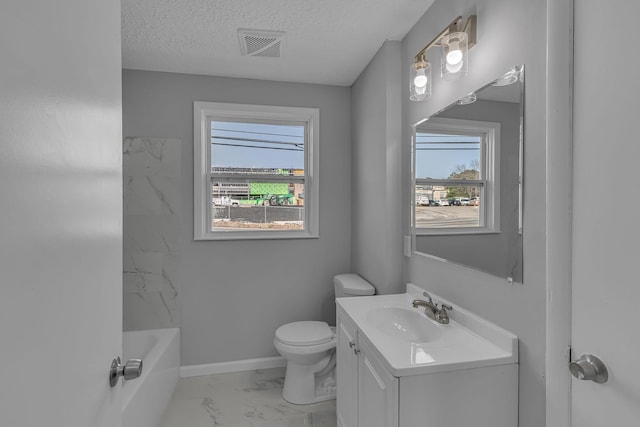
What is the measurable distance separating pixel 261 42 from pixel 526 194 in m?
1.84

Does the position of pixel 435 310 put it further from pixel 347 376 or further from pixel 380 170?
pixel 380 170

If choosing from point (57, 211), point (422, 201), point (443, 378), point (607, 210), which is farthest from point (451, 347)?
point (57, 211)

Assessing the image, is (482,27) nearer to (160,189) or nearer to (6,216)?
(6,216)

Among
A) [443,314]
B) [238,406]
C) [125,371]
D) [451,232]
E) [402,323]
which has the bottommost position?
[238,406]

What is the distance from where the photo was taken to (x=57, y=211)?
1.77ft

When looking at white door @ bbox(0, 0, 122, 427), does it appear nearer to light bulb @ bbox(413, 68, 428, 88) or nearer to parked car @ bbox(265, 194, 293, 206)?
light bulb @ bbox(413, 68, 428, 88)

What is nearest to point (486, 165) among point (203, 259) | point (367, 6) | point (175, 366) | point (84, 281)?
point (367, 6)

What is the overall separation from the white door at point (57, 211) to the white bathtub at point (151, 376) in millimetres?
1065

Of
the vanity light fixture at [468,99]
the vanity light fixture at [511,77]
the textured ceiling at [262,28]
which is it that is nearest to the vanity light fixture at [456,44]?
the vanity light fixture at [468,99]

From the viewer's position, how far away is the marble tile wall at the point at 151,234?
8.18 ft

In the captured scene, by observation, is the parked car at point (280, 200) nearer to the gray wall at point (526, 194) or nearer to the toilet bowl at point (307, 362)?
the toilet bowl at point (307, 362)

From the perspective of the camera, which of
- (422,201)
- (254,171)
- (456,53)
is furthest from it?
(254,171)

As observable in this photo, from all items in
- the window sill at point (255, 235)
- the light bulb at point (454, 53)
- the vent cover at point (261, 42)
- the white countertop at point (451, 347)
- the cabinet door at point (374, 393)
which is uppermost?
the vent cover at point (261, 42)

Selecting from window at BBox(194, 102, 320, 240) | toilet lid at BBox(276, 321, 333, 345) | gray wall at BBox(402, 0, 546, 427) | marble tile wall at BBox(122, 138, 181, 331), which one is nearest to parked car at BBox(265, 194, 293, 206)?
window at BBox(194, 102, 320, 240)
